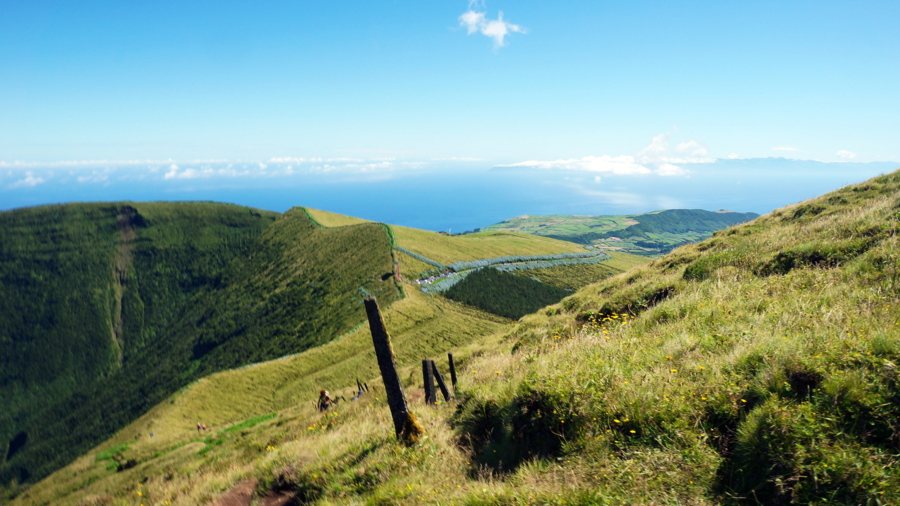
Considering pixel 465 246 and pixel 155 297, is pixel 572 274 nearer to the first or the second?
pixel 465 246

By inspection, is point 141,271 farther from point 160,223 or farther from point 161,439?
point 161,439

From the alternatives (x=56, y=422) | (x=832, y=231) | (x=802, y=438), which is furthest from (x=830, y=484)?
(x=56, y=422)

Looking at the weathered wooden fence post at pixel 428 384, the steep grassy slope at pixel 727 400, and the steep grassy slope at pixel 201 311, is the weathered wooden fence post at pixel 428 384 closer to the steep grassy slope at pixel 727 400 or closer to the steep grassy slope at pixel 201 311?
the steep grassy slope at pixel 727 400

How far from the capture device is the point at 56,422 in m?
85.6

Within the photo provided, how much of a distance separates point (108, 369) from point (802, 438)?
144 metres

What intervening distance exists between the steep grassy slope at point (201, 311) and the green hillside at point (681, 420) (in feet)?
161

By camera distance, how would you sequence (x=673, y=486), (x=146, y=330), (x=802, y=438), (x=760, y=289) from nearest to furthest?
(x=802, y=438) < (x=673, y=486) < (x=760, y=289) < (x=146, y=330)

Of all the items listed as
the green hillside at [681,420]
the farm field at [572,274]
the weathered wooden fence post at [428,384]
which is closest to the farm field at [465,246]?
the farm field at [572,274]

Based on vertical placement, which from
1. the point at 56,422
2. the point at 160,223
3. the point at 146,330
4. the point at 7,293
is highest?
the point at 160,223

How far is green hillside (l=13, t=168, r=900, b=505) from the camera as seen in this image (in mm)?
4234

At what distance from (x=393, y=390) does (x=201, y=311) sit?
121 meters

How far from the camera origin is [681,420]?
17.1 ft

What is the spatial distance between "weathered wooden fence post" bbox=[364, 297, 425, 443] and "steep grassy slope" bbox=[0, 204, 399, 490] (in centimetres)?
4859

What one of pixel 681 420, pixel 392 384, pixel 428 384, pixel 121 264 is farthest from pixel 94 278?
pixel 681 420
